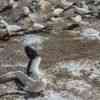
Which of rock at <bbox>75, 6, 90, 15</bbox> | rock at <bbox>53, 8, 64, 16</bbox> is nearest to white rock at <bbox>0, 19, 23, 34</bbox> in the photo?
rock at <bbox>53, 8, 64, 16</bbox>

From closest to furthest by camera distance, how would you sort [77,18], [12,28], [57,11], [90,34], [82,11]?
[90,34]
[12,28]
[77,18]
[57,11]
[82,11]

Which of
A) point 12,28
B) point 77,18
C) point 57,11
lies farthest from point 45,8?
point 12,28

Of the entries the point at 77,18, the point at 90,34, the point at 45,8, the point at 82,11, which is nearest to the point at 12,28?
the point at 90,34

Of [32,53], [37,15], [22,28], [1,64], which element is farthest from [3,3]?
[32,53]

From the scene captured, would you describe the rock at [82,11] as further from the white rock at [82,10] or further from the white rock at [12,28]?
the white rock at [12,28]

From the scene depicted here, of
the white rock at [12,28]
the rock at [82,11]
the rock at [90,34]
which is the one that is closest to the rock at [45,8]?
the rock at [82,11]

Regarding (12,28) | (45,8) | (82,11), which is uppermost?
(12,28)

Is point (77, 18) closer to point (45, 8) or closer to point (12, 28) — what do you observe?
point (45, 8)

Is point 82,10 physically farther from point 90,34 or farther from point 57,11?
point 90,34

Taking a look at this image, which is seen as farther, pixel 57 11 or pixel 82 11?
pixel 82 11

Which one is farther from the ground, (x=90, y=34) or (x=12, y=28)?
(x=12, y=28)

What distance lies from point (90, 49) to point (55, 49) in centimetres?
100

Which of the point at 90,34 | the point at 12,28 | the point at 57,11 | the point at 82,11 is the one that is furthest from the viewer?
the point at 82,11

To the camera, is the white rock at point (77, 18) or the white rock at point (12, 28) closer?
the white rock at point (12, 28)
